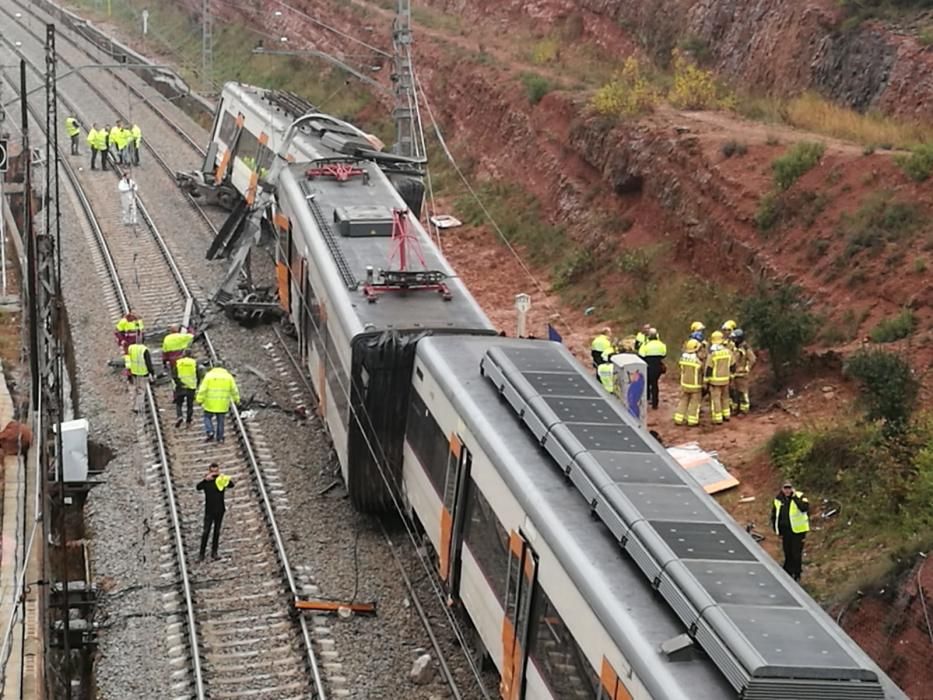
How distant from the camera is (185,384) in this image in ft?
72.7

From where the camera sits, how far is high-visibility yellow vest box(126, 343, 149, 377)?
23000 mm

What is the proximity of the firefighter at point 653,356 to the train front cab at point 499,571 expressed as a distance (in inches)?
226

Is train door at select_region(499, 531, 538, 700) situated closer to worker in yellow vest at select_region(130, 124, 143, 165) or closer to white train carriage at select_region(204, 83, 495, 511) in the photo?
white train carriage at select_region(204, 83, 495, 511)

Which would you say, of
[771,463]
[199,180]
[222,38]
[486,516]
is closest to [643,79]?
[199,180]

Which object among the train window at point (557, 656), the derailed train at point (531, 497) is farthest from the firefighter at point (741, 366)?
the train window at point (557, 656)

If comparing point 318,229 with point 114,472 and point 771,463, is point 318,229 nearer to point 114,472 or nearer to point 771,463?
point 114,472

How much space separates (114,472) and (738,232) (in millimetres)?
11011

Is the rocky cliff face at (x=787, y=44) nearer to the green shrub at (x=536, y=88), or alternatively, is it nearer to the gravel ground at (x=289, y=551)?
the green shrub at (x=536, y=88)

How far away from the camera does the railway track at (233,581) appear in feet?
50.6

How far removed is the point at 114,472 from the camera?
20672 mm

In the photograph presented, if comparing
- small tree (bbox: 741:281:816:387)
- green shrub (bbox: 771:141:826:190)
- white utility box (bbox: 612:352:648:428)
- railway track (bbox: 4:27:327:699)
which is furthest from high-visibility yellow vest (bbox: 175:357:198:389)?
green shrub (bbox: 771:141:826:190)

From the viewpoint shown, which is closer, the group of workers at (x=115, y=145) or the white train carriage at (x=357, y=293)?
the white train carriage at (x=357, y=293)

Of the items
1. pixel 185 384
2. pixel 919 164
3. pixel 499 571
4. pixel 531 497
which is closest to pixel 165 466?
pixel 185 384

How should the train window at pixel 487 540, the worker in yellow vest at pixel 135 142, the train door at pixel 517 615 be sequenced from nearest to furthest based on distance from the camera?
the train door at pixel 517 615
the train window at pixel 487 540
the worker in yellow vest at pixel 135 142
